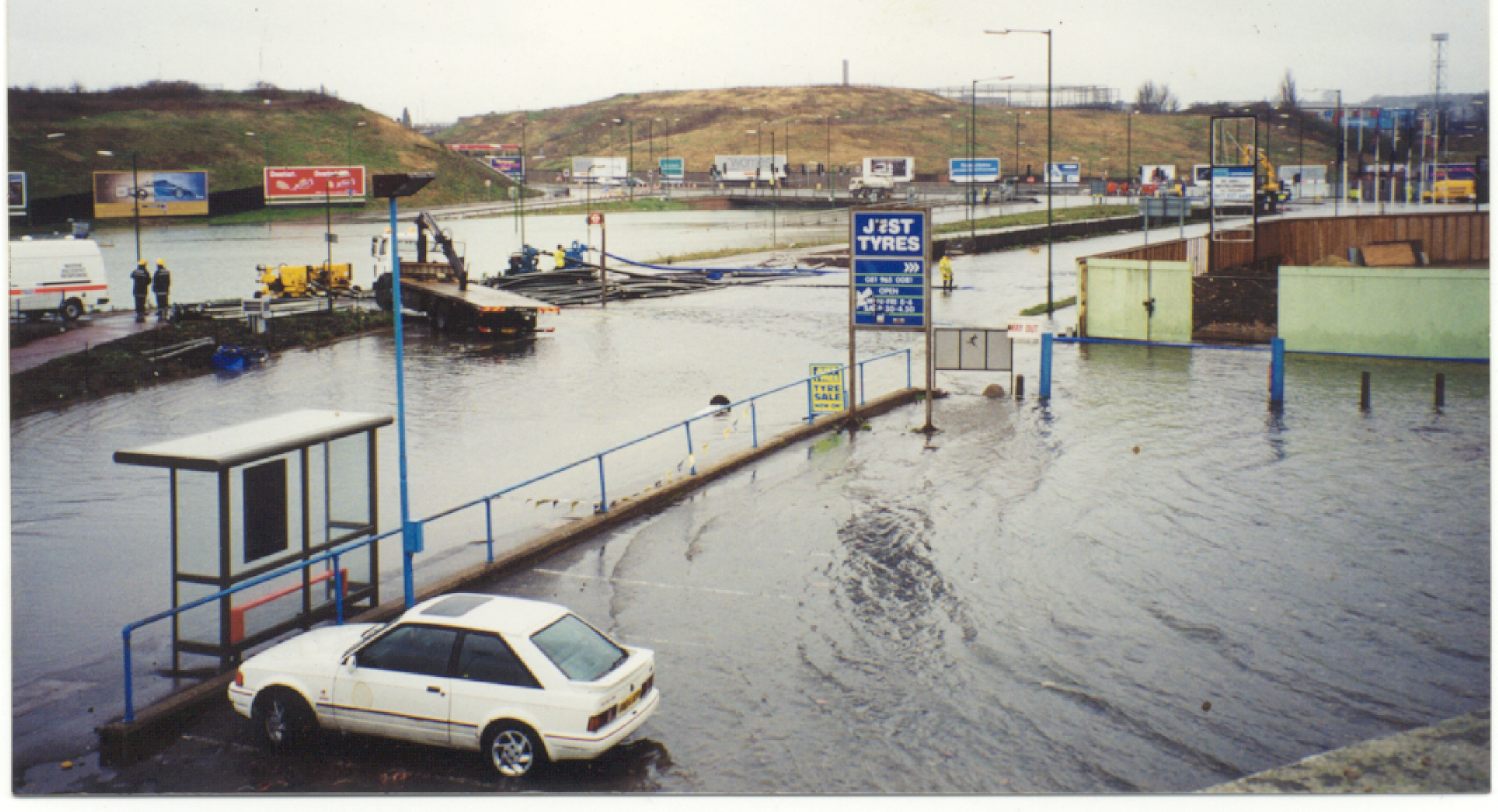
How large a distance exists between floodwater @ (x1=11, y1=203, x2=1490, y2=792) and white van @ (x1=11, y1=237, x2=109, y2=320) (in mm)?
10996

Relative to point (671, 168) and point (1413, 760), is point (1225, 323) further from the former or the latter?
point (671, 168)

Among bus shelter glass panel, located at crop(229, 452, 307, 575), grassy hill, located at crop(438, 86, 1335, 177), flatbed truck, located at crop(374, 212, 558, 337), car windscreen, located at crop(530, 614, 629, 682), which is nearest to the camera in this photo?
car windscreen, located at crop(530, 614, 629, 682)

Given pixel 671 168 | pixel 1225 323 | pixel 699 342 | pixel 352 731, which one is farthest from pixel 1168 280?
pixel 671 168

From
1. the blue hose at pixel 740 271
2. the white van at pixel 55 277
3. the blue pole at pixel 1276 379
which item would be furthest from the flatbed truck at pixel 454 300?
the blue pole at pixel 1276 379

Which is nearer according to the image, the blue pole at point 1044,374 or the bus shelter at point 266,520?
the bus shelter at point 266,520

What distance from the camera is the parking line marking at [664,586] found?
1272cm

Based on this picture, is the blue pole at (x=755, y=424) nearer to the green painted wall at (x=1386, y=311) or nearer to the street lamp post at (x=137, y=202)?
the green painted wall at (x=1386, y=311)

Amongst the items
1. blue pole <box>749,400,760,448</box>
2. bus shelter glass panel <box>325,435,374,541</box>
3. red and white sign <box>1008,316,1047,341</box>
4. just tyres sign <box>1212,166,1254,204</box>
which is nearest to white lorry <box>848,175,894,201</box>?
just tyres sign <box>1212,166,1254,204</box>

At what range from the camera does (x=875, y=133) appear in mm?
161375

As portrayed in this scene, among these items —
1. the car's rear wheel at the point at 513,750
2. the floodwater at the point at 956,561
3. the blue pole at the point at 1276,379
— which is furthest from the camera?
the blue pole at the point at 1276,379

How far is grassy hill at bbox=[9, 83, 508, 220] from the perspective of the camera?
72812 mm

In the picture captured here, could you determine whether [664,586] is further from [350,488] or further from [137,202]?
[137,202]

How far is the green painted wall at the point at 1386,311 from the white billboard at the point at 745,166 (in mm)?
102857

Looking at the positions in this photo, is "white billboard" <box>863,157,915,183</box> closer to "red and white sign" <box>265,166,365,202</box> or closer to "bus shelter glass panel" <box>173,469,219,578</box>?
"red and white sign" <box>265,166,365,202</box>
